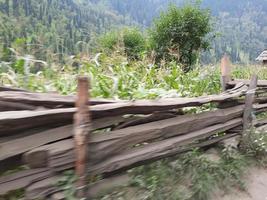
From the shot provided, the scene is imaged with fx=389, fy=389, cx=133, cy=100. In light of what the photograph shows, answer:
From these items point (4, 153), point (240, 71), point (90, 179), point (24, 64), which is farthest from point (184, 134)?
point (240, 71)

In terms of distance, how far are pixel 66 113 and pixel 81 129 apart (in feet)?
0.47

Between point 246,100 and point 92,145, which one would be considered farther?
point 246,100

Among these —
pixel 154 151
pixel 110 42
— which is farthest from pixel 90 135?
pixel 110 42

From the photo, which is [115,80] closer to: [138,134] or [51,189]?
[138,134]

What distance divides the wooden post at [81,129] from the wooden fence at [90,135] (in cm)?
3

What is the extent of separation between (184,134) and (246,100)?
1438mm

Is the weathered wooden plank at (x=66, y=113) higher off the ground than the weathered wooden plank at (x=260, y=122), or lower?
higher

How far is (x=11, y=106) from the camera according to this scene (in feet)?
8.04

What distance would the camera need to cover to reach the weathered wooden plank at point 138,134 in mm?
2590

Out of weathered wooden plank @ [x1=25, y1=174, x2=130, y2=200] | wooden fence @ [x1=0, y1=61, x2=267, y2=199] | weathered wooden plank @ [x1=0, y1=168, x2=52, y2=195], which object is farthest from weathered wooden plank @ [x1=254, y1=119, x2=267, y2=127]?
weathered wooden plank @ [x1=0, y1=168, x2=52, y2=195]

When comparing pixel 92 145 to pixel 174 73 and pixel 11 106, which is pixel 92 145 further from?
pixel 174 73

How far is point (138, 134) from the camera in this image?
3107 mm

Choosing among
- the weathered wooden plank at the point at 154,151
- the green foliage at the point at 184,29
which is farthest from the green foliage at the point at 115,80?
the green foliage at the point at 184,29

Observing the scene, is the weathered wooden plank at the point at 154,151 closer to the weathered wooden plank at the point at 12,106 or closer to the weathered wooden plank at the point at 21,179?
the weathered wooden plank at the point at 21,179
